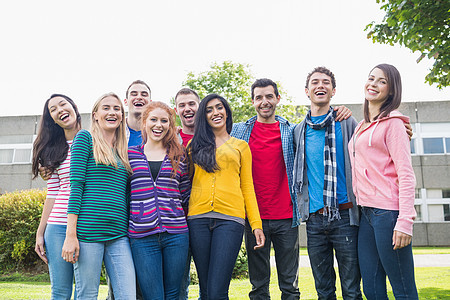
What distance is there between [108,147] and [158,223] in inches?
31.9

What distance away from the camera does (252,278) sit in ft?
14.2

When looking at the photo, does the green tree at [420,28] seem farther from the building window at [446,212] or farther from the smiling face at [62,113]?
the building window at [446,212]

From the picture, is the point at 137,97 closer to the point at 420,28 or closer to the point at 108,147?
the point at 108,147

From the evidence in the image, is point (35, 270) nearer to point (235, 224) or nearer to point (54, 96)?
point (54, 96)

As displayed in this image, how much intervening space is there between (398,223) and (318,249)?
1.00 metres

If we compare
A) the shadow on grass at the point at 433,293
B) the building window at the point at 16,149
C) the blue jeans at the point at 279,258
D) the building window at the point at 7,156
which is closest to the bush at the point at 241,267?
the shadow on grass at the point at 433,293

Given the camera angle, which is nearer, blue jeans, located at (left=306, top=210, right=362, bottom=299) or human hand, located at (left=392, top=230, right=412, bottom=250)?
human hand, located at (left=392, top=230, right=412, bottom=250)

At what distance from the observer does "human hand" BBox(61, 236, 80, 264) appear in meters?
3.15

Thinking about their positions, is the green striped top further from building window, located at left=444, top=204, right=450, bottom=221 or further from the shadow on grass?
building window, located at left=444, top=204, right=450, bottom=221

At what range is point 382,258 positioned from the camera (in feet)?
10.4

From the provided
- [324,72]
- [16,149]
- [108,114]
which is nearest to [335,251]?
[324,72]

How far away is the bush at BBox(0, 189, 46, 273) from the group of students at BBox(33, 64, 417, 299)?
967 centimetres

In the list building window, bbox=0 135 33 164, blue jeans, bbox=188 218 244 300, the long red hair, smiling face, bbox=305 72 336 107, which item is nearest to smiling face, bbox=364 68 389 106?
smiling face, bbox=305 72 336 107

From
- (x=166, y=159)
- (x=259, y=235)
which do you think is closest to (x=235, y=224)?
(x=259, y=235)
